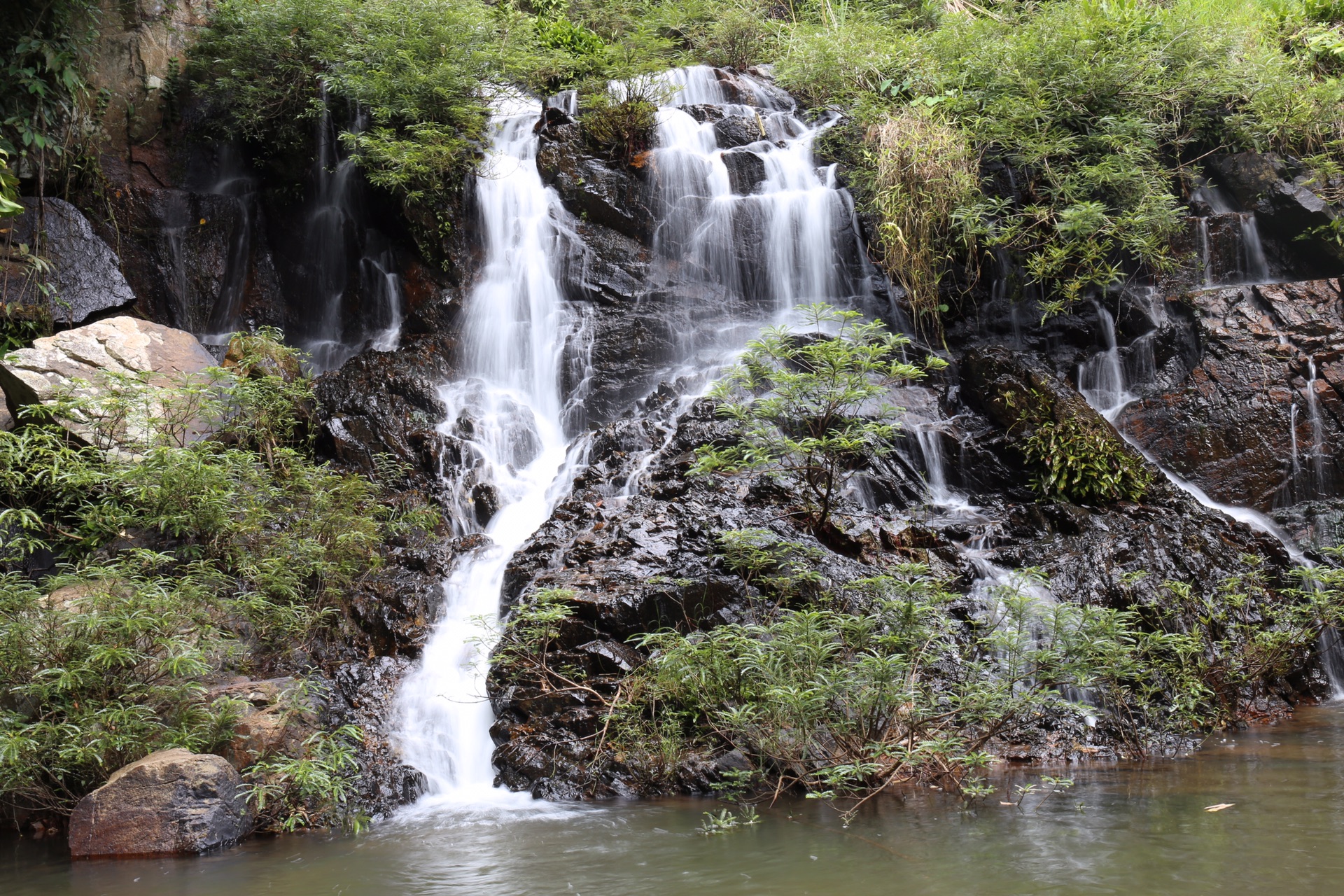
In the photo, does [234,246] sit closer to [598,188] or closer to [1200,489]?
[598,188]

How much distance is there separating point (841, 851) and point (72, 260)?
33.3 ft

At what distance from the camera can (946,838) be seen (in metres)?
4.15

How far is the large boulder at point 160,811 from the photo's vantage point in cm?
455

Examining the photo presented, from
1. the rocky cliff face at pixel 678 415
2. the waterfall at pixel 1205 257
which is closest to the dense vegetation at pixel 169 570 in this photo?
the rocky cliff face at pixel 678 415

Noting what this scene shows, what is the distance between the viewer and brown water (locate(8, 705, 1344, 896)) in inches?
141

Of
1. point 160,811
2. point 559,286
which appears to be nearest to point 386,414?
point 559,286

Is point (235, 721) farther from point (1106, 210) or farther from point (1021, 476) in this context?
point (1106, 210)

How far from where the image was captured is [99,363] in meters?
7.65

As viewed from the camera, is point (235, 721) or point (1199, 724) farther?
point (1199, 724)

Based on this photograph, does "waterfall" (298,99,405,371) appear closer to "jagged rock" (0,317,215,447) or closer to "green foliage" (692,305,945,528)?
"jagged rock" (0,317,215,447)

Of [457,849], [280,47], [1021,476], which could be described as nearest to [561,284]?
[280,47]

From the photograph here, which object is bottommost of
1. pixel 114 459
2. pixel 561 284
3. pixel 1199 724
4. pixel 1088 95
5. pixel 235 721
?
pixel 1199 724

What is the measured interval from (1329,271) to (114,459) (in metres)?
13.0

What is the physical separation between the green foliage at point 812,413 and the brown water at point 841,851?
266 centimetres
